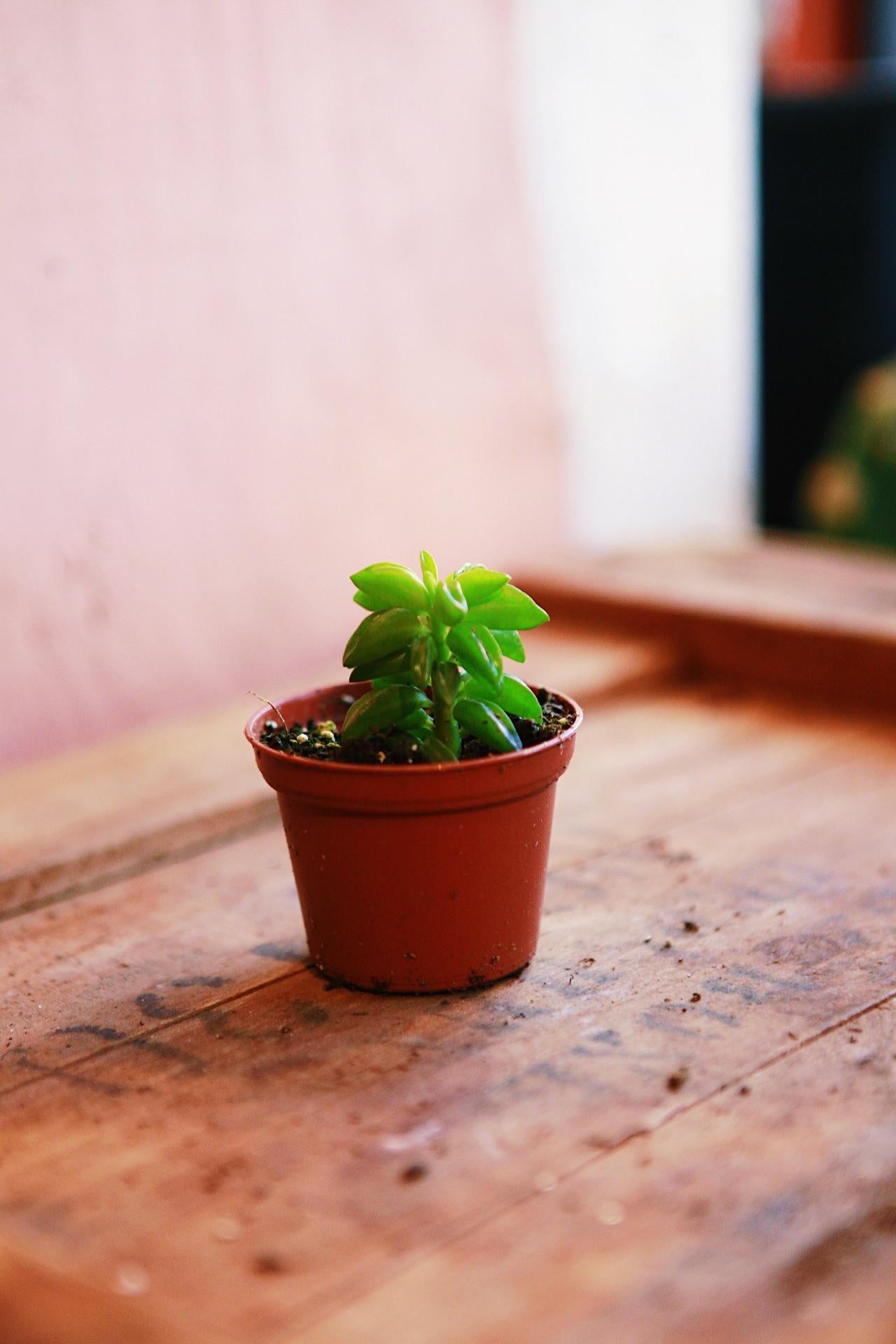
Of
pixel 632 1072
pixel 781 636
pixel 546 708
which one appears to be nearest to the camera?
pixel 632 1072

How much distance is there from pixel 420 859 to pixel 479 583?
22 cm

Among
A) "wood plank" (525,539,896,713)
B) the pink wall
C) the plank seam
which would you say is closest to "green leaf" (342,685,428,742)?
the plank seam

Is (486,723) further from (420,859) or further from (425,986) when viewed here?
(425,986)

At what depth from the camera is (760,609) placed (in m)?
2.07

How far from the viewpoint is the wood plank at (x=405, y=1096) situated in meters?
0.84

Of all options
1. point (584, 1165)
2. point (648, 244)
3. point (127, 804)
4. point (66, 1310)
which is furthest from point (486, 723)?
point (648, 244)

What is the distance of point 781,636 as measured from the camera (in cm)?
200

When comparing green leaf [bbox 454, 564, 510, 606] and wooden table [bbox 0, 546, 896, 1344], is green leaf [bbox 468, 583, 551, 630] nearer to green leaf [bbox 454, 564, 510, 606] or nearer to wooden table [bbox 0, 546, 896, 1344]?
green leaf [bbox 454, 564, 510, 606]

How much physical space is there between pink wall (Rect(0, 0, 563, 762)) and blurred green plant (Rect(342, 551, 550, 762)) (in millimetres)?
821

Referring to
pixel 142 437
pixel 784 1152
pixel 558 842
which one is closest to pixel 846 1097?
pixel 784 1152

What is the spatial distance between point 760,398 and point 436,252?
49.5 inches

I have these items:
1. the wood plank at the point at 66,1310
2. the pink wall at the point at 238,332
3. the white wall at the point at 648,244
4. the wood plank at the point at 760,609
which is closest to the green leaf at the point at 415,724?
the wood plank at the point at 66,1310

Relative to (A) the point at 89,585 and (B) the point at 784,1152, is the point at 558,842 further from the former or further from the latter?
(A) the point at 89,585

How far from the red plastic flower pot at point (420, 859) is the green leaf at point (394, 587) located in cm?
13
